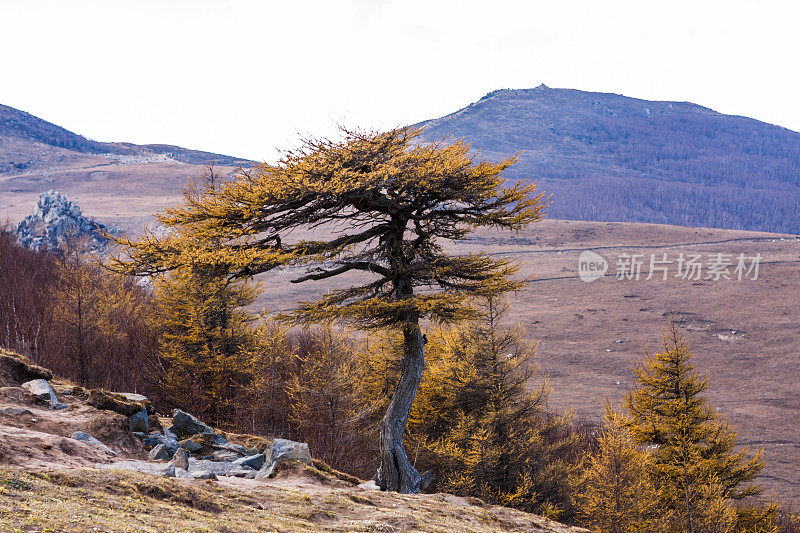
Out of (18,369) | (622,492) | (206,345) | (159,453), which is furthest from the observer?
(206,345)

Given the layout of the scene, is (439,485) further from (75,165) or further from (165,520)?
(75,165)

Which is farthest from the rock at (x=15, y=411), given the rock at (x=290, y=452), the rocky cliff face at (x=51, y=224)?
the rocky cliff face at (x=51, y=224)

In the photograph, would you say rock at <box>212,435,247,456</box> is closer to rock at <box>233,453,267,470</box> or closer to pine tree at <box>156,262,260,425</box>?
rock at <box>233,453,267,470</box>

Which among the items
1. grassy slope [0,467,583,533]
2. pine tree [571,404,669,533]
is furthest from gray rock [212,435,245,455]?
pine tree [571,404,669,533]

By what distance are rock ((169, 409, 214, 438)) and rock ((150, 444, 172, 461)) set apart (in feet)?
8.67

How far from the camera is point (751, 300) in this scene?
72500 mm

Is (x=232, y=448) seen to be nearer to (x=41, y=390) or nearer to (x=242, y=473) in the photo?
(x=242, y=473)

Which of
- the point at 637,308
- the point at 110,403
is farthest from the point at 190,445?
the point at 637,308

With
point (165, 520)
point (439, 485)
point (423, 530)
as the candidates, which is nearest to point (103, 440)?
point (165, 520)

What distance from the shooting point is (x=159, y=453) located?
10.2 metres

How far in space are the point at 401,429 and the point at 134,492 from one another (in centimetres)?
869

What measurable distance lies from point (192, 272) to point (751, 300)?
3126 inches

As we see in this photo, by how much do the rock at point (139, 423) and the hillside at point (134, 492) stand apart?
25cm

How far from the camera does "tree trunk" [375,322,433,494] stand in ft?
44.1
